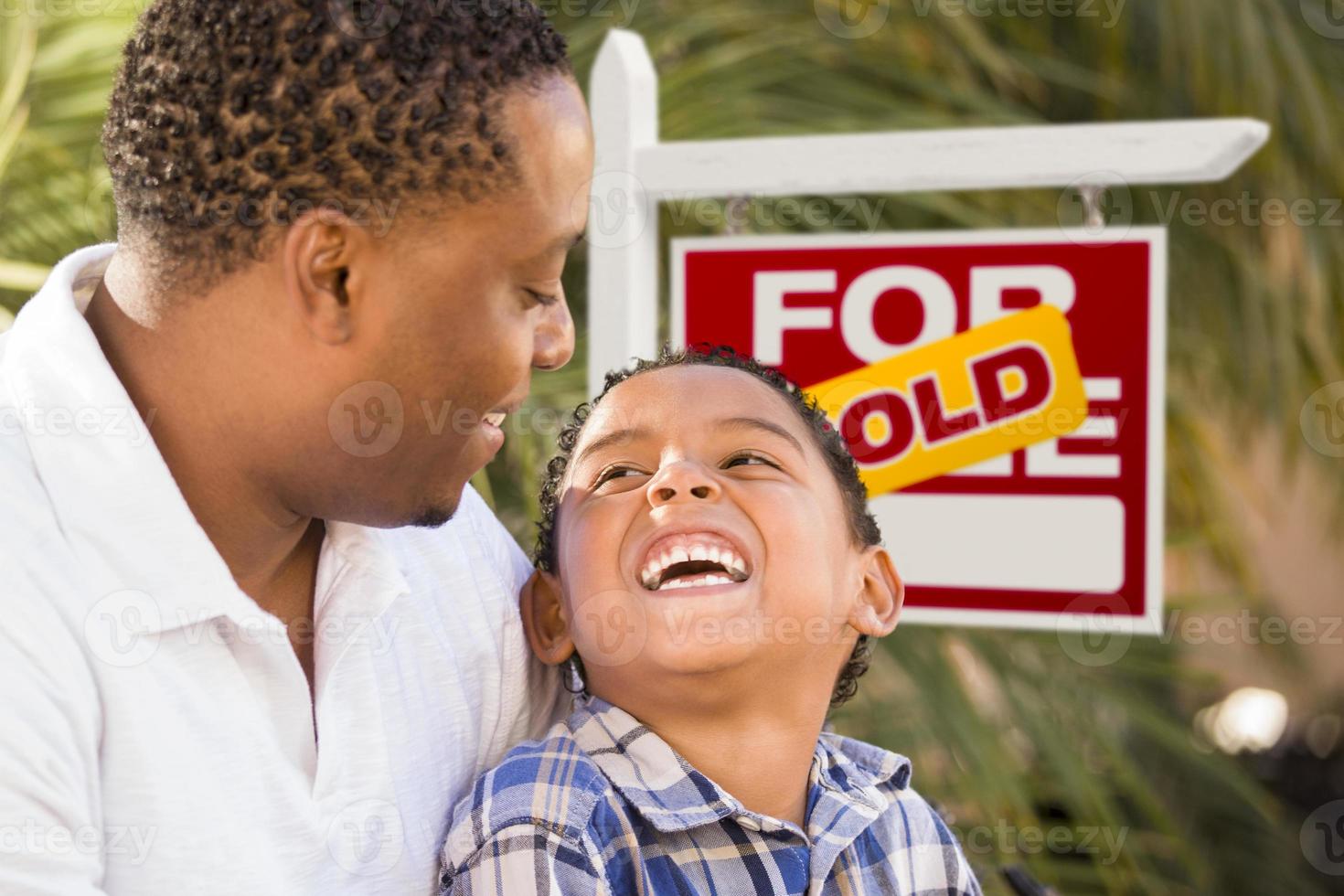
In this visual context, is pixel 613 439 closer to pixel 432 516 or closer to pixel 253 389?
pixel 432 516

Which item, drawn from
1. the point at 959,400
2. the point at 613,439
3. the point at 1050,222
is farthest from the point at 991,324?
the point at 1050,222

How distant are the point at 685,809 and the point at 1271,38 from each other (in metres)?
3.08

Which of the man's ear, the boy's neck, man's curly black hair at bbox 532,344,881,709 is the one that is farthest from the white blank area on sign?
the man's ear

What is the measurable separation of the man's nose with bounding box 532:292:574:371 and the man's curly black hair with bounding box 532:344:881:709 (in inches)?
14.7

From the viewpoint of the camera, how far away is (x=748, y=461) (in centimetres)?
161

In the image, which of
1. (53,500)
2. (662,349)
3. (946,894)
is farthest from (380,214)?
(946,894)

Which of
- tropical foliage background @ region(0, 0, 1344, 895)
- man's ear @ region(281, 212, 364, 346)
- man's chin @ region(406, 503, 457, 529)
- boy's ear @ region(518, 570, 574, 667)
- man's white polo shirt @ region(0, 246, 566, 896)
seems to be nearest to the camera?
man's white polo shirt @ region(0, 246, 566, 896)

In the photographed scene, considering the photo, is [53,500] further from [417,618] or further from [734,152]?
[734,152]

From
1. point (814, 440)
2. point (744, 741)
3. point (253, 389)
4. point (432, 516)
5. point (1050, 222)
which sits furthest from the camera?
point (1050, 222)

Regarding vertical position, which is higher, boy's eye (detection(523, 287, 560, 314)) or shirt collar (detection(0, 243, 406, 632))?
boy's eye (detection(523, 287, 560, 314))

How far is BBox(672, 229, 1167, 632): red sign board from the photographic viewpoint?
210 centimetres

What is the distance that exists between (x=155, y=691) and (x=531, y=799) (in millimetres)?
385

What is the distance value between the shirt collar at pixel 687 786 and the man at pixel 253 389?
10.8 inches

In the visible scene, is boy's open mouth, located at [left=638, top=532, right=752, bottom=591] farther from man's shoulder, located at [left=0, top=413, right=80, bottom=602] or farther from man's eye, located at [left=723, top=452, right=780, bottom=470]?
man's shoulder, located at [left=0, top=413, right=80, bottom=602]
